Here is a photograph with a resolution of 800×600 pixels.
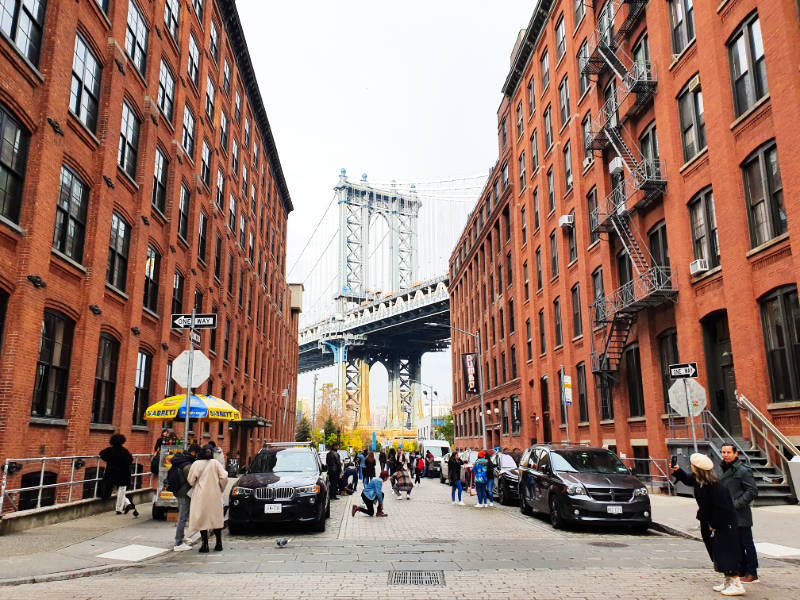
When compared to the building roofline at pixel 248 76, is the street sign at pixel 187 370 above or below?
below

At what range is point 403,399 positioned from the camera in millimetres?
127812

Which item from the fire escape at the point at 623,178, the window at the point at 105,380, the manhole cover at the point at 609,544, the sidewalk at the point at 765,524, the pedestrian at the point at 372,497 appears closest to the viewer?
the sidewalk at the point at 765,524

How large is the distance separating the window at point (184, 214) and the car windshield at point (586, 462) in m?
17.0

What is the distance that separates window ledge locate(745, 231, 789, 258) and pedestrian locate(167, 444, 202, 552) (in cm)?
1427

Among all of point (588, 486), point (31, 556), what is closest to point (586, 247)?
point (588, 486)

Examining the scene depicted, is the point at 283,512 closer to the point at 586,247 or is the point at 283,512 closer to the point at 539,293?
the point at 586,247

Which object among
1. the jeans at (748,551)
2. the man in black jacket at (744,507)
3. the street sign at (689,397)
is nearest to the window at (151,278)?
the street sign at (689,397)

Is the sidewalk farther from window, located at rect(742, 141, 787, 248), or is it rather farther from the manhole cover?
window, located at rect(742, 141, 787, 248)

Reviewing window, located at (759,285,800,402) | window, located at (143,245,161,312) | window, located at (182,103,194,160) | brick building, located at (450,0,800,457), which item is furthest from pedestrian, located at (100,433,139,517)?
window, located at (759,285,800,402)

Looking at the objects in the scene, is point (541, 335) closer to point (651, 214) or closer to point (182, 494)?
point (651, 214)

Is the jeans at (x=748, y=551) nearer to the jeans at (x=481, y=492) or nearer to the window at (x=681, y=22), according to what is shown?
the jeans at (x=481, y=492)

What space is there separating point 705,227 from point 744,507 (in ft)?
47.6

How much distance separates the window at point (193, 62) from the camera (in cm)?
2769

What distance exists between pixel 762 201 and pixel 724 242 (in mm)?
1567
